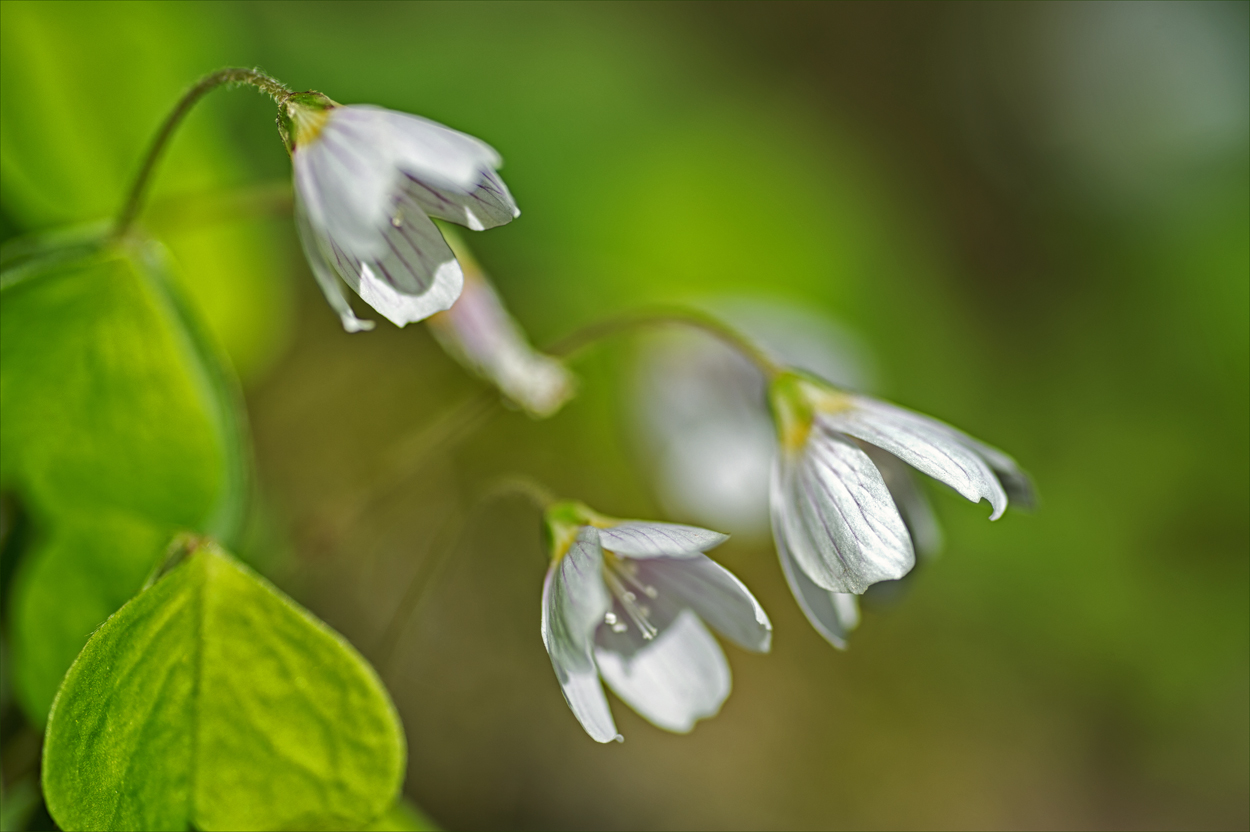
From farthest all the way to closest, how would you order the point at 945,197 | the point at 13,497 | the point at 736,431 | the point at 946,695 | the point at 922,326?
1. the point at 945,197
2. the point at 922,326
3. the point at 946,695
4. the point at 736,431
5. the point at 13,497

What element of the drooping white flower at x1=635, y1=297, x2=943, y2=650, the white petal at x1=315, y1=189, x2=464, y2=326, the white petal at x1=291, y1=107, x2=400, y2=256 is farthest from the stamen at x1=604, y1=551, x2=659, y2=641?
the drooping white flower at x1=635, y1=297, x2=943, y2=650

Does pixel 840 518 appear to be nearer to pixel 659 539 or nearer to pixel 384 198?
pixel 659 539

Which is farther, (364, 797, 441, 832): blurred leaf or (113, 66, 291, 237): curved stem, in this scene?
(364, 797, 441, 832): blurred leaf

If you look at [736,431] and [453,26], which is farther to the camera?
[453,26]

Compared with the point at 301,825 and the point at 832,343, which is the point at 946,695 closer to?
the point at 832,343

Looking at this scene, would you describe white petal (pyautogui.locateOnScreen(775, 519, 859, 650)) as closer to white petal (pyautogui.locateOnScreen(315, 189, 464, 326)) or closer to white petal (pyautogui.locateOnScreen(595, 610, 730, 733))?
white petal (pyautogui.locateOnScreen(595, 610, 730, 733))

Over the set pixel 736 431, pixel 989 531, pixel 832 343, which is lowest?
pixel 989 531

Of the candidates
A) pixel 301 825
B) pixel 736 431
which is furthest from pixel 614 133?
pixel 301 825

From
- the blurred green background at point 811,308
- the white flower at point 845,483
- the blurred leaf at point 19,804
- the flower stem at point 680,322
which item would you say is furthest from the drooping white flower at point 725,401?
the blurred leaf at point 19,804
